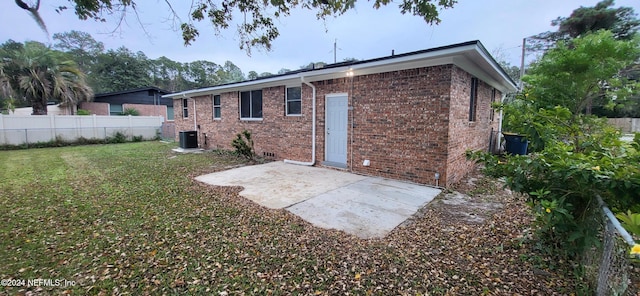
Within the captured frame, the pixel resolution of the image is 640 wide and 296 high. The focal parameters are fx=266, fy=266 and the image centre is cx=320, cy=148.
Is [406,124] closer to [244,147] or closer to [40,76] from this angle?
[244,147]

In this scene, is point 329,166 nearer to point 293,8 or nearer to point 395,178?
point 395,178

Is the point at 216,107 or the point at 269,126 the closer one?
the point at 269,126

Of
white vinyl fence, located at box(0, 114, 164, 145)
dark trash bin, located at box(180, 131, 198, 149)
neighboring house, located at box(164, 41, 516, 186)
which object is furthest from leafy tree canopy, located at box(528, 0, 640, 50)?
white vinyl fence, located at box(0, 114, 164, 145)

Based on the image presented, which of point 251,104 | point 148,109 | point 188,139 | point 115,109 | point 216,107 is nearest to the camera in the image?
point 251,104

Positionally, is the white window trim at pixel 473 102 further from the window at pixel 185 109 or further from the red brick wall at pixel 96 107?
the red brick wall at pixel 96 107

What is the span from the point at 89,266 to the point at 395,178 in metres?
5.30

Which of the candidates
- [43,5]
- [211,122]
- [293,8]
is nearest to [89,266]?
[43,5]

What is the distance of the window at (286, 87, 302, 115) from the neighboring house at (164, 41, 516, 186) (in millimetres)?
30

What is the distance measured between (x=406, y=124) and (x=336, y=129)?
2.01 metres

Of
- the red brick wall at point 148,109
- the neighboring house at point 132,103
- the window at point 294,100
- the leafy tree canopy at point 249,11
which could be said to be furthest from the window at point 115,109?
the leafy tree canopy at point 249,11

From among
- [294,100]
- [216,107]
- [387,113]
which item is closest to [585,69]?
[387,113]

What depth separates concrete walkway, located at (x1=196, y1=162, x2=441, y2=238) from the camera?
3.75 metres

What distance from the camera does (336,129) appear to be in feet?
23.6

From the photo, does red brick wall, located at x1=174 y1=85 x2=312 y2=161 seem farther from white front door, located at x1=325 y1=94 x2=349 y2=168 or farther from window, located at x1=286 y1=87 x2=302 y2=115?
white front door, located at x1=325 y1=94 x2=349 y2=168
